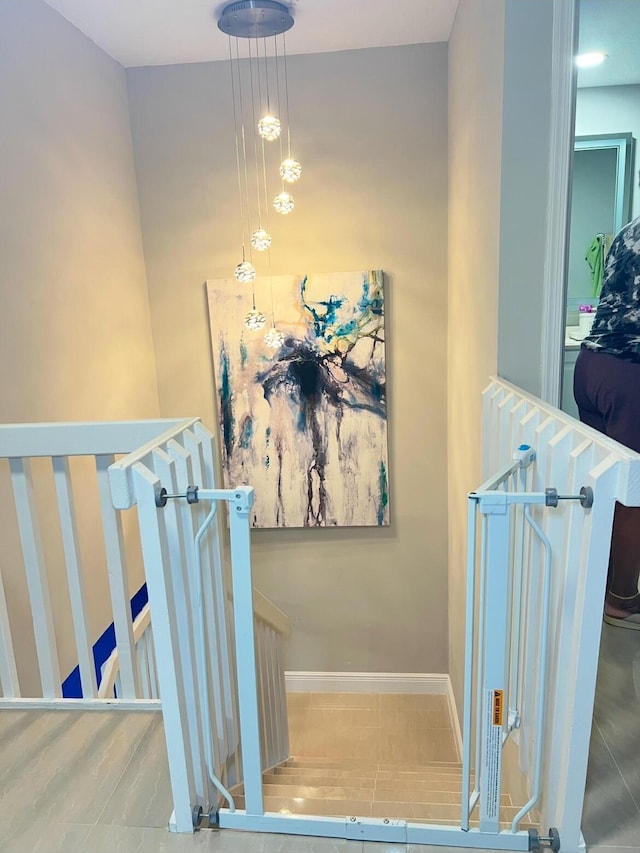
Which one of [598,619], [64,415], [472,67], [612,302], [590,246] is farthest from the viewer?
[590,246]

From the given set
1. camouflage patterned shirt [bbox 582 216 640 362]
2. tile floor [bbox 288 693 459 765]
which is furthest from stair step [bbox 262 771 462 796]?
camouflage patterned shirt [bbox 582 216 640 362]

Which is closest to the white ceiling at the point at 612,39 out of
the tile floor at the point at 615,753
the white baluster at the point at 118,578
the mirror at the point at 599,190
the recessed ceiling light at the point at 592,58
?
the recessed ceiling light at the point at 592,58

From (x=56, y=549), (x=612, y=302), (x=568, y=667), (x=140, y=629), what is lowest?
(x=140, y=629)

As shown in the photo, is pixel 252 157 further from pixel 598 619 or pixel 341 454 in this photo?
pixel 598 619

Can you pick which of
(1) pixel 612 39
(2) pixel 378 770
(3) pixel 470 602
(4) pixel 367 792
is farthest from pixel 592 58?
(2) pixel 378 770

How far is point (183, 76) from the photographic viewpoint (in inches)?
117

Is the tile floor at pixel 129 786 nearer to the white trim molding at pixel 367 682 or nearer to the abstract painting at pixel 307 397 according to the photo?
the abstract painting at pixel 307 397

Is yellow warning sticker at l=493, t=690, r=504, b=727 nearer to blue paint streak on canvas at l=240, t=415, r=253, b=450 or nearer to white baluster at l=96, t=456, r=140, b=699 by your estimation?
white baluster at l=96, t=456, r=140, b=699

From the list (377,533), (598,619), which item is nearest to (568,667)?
(598,619)

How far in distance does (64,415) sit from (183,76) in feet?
5.90

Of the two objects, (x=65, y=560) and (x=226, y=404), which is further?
(x=226, y=404)

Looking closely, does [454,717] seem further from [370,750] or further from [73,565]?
[73,565]

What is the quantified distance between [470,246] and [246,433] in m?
1.51

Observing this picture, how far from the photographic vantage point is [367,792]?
6.04ft
